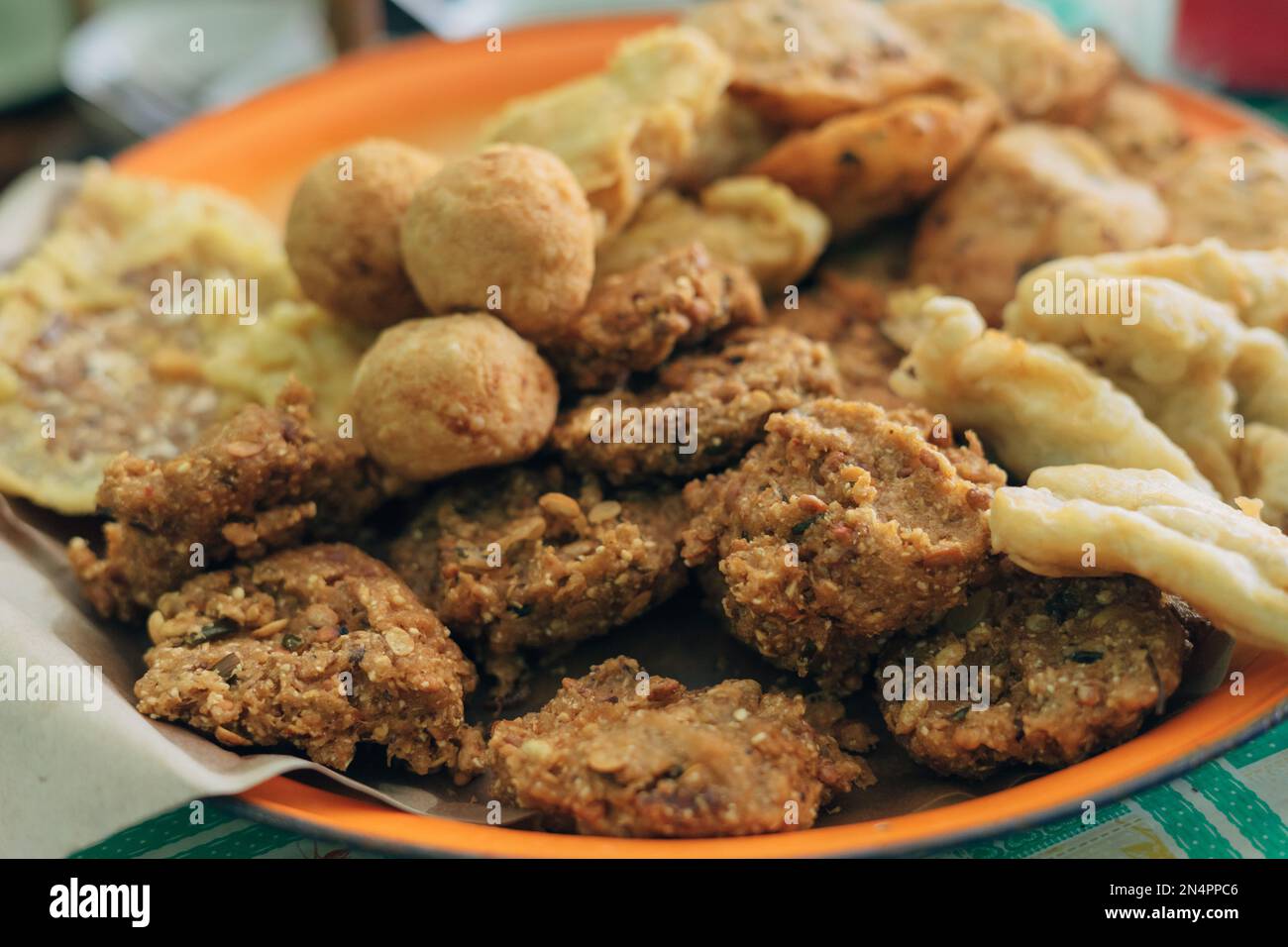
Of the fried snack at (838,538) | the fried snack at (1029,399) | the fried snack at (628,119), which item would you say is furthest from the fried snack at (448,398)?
the fried snack at (1029,399)

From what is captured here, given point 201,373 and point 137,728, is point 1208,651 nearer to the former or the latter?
point 137,728

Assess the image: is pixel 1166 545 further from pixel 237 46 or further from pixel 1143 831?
pixel 237 46

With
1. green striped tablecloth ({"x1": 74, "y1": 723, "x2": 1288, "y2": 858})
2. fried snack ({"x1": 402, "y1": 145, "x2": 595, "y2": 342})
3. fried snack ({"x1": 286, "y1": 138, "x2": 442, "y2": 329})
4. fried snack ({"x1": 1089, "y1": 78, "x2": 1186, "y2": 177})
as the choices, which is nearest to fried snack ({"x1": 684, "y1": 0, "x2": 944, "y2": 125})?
fried snack ({"x1": 1089, "y1": 78, "x2": 1186, "y2": 177})

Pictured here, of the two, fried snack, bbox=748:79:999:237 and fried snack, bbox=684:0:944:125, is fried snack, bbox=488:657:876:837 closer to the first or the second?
fried snack, bbox=748:79:999:237
